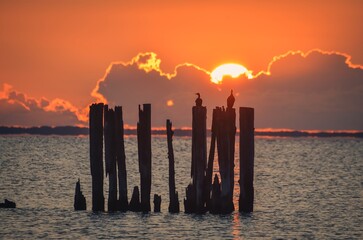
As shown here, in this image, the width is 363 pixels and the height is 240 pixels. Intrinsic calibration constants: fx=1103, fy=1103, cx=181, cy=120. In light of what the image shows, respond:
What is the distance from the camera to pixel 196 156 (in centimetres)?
3641

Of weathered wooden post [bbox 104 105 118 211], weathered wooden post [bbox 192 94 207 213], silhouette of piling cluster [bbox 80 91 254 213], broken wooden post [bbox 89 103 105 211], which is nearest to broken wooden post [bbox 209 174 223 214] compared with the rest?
silhouette of piling cluster [bbox 80 91 254 213]

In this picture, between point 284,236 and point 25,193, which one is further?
point 25,193

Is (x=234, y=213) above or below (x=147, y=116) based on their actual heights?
below

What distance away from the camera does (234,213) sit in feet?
127

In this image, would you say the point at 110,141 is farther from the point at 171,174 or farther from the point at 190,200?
the point at 190,200

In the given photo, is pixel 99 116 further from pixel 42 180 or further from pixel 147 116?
pixel 42 180

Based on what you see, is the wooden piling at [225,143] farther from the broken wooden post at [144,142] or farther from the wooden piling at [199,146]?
the broken wooden post at [144,142]

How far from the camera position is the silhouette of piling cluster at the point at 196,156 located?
36469 millimetres

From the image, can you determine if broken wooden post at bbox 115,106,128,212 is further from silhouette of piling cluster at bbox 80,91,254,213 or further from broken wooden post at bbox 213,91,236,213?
broken wooden post at bbox 213,91,236,213

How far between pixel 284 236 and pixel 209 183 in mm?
3045

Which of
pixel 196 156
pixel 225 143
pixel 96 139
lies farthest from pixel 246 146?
pixel 96 139

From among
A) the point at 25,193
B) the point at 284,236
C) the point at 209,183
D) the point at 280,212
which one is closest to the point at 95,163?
the point at 209,183

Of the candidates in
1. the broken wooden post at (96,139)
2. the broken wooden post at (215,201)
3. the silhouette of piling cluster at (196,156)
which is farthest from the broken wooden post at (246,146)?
the broken wooden post at (96,139)

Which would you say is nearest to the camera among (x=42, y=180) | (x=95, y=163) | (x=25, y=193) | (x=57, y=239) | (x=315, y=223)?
(x=57, y=239)
